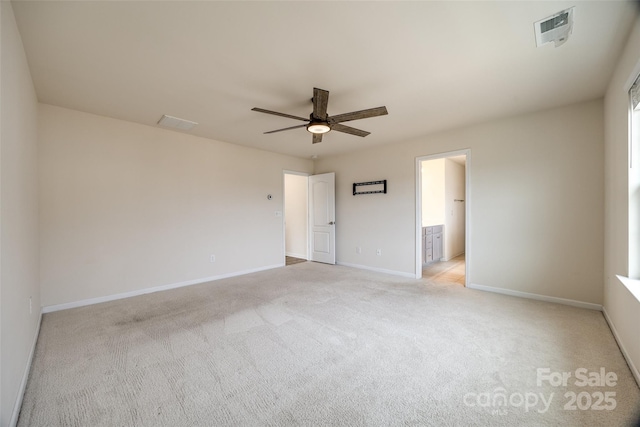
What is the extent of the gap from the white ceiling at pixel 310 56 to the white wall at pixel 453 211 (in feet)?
10.7

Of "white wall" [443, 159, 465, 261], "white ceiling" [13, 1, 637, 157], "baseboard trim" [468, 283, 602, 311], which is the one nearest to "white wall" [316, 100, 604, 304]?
"baseboard trim" [468, 283, 602, 311]

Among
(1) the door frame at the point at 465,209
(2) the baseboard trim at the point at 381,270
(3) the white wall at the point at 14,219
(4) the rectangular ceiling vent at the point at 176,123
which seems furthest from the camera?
(2) the baseboard trim at the point at 381,270

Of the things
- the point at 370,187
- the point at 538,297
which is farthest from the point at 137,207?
the point at 538,297

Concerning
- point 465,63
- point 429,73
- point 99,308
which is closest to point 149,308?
point 99,308

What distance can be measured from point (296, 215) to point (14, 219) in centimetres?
544

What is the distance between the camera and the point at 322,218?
19.9 feet

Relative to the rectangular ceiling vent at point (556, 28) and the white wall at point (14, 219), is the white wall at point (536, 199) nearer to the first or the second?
the rectangular ceiling vent at point (556, 28)

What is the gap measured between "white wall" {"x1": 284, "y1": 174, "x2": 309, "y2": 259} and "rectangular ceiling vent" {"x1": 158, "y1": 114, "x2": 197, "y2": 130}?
3098 millimetres

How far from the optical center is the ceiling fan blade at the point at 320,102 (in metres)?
2.34

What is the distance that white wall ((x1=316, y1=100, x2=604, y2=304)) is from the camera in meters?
3.05

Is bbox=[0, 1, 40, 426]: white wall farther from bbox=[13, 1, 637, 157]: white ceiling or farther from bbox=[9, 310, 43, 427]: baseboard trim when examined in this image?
bbox=[13, 1, 637, 157]: white ceiling

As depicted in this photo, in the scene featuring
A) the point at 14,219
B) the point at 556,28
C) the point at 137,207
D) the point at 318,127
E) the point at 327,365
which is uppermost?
the point at 556,28

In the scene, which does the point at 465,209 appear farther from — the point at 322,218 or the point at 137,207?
the point at 137,207

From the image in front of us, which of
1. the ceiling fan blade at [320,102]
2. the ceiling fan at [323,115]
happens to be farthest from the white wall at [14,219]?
the ceiling fan blade at [320,102]
